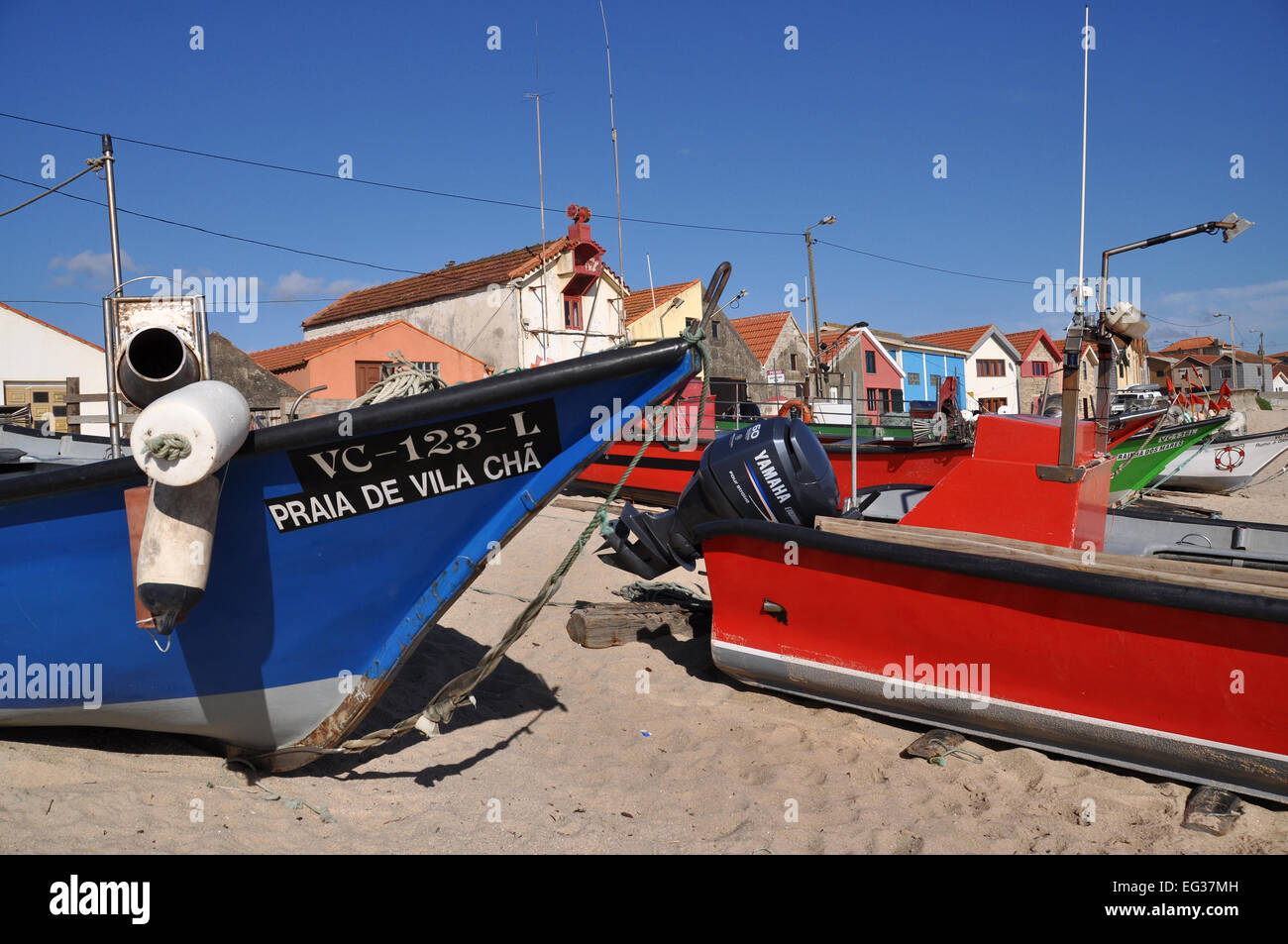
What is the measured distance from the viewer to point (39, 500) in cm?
319

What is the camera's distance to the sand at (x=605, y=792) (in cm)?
304

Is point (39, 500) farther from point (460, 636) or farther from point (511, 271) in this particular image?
point (511, 271)

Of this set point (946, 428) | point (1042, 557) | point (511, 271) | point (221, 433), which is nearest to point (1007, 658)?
point (1042, 557)

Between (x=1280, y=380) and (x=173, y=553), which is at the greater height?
(x=1280, y=380)

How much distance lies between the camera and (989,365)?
4219cm

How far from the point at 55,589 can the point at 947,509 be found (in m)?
4.49

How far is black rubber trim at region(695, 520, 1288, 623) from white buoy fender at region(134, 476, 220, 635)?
2816mm

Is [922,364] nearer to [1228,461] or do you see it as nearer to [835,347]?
[835,347]

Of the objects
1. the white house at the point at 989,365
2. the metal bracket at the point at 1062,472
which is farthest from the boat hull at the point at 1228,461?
the white house at the point at 989,365

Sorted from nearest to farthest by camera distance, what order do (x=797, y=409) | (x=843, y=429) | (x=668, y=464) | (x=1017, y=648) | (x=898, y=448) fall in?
(x=1017, y=648)
(x=898, y=448)
(x=668, y=464)
(x=797, y=409)
(x=843, y=429)

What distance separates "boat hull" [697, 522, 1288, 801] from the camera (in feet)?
11.1

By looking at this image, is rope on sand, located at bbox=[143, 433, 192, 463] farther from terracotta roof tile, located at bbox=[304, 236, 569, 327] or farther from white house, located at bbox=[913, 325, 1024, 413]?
white house, located at bbox=[913, 325, 1024, 413]

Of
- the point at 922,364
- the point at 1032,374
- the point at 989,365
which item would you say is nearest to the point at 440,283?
the point at 922,364

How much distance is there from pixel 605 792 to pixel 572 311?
20.4 meters
